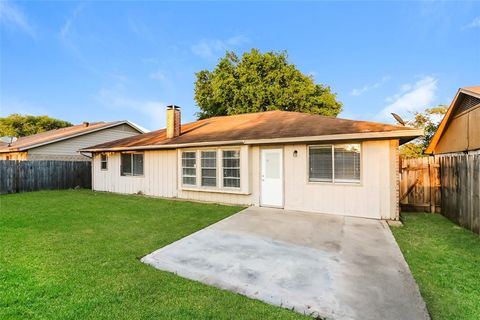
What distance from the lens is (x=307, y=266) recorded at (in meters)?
4.09

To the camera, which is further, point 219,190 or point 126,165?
point 126,165

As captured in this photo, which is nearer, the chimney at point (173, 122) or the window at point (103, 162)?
the chimney at point (173, 122)

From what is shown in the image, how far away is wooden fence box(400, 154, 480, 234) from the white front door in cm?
426

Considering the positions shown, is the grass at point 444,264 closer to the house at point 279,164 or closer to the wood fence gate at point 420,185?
the house at point 279,164

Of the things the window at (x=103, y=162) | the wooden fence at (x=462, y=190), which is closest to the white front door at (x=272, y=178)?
the wooden fence at (x=462, y=190)

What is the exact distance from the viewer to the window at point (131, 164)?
40.6 ft

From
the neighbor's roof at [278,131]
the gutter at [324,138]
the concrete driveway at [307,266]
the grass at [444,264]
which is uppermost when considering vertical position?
the neighbor's roof at [278,131]

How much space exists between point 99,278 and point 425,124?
85.2 feet

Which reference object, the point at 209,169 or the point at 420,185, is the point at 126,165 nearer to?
the point at 209,169

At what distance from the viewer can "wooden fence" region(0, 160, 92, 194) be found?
13.2 m

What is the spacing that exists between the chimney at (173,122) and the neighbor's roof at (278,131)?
33 cm

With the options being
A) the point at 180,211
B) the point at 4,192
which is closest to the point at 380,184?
the point at 180,211

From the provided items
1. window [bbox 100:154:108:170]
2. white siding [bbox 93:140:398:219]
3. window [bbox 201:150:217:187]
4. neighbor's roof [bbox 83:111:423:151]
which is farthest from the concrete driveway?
window [bbox 100:154:108:170]

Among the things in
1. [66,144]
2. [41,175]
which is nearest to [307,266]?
[41,175]
